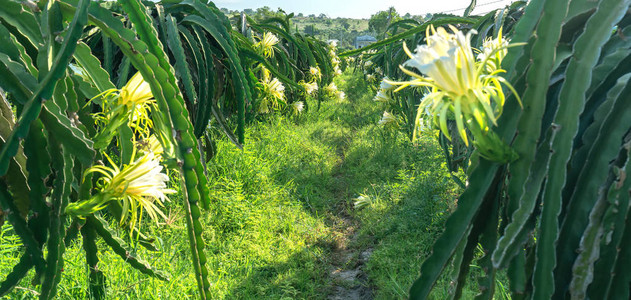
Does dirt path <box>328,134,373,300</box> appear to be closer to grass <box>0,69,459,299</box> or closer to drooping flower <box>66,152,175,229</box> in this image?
grass <box>0,69,459,299</box>

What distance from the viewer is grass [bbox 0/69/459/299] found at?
1737 mm

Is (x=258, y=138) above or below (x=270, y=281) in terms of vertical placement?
above

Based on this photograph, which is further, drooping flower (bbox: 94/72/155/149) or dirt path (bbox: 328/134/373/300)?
dirt path (bbox: 328/134/373/300)

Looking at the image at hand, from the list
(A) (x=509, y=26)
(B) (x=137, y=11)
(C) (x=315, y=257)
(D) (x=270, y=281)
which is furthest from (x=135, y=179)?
(A) (x=509, y=26)

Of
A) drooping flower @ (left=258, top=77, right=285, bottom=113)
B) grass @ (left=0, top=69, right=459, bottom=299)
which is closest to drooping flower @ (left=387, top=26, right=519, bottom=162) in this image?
grass @ (left=0, top=69, right=459, bottom=299)

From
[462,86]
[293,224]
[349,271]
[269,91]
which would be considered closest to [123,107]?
[462,86]

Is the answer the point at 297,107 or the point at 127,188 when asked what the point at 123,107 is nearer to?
the point at 127,188

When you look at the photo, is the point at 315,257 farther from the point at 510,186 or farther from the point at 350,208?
the point at 510,186

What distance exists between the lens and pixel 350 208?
9.96 feet

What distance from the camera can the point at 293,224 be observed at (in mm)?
2621

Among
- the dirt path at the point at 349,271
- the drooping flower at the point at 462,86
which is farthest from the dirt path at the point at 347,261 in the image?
the drooping flower at the point at 462,86

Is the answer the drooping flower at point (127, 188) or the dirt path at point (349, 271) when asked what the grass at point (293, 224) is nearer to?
the dirt path at point (349, 271)

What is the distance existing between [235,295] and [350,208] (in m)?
1.34

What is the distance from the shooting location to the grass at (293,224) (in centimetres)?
174
